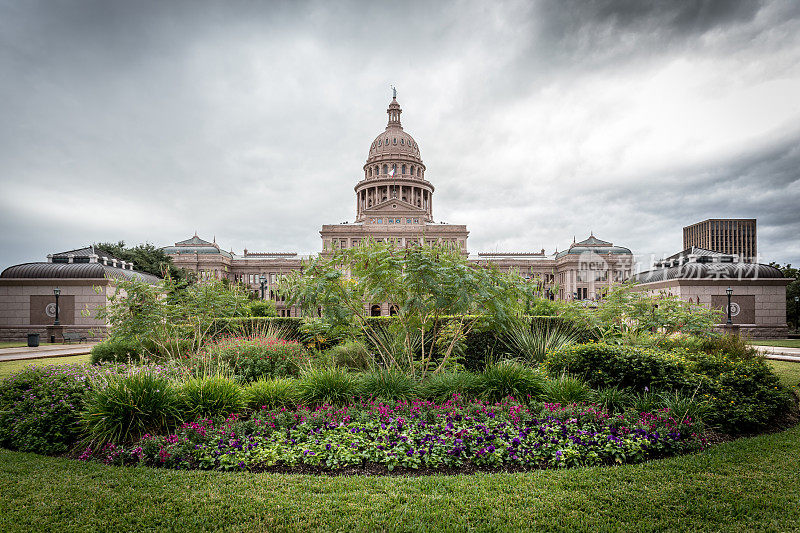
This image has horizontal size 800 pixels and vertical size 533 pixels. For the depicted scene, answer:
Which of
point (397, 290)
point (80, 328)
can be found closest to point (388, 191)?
point (80, 328)

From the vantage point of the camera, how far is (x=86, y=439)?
5520 mm

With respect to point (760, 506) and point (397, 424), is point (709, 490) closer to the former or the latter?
point (760, 506)

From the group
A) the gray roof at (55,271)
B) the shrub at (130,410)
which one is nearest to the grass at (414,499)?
the shrub at (130,410)

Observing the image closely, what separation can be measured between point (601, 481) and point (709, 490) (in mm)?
1058

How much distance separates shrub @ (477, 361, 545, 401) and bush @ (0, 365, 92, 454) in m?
6.19

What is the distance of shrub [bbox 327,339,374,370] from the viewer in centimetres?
1013

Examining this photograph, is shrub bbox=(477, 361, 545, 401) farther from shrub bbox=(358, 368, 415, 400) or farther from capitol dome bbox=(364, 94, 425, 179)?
capitol dome bbox=(364, 94, 425, 179)

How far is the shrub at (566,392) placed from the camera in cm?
667

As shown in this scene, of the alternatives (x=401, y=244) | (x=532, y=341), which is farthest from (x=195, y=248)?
(x=532, y=341)

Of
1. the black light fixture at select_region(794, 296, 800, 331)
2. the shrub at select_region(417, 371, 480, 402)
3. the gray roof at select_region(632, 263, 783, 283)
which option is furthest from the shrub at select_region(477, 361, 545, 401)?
the black light fixture at select_region(794, 296, 800, 331)

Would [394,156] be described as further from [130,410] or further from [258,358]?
[130,410]

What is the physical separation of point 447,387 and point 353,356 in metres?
3.93

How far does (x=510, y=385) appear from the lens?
694 centimetres

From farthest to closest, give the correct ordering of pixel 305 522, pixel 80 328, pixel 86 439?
pixel 80 328 → pixel 86 439 → pixel 305 522
